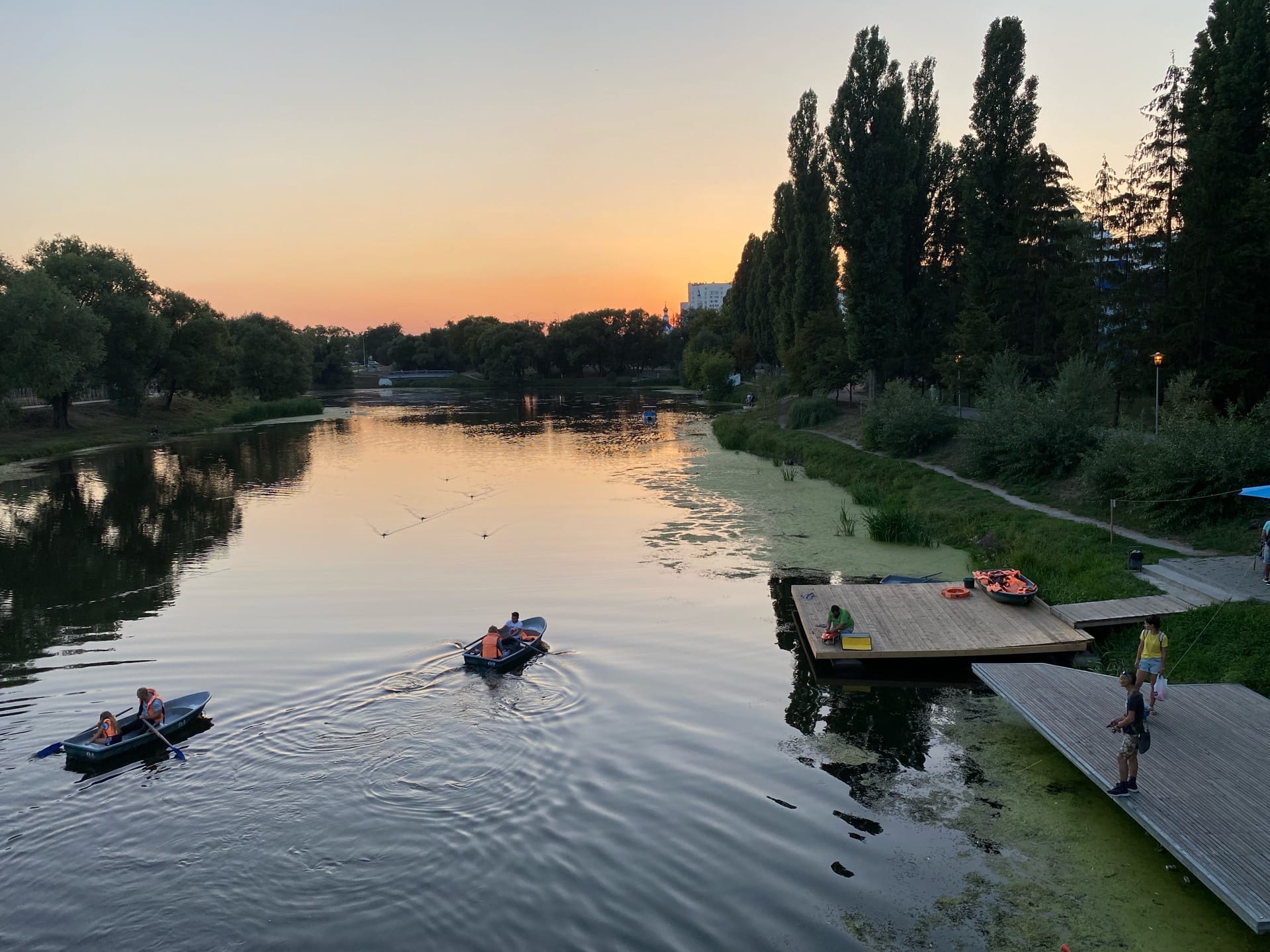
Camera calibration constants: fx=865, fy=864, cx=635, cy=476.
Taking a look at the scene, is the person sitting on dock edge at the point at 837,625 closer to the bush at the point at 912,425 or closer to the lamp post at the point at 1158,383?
the lamp post at the point at 1158,383

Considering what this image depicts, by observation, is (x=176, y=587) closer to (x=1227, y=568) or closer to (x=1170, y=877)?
(x=1170, y=877)

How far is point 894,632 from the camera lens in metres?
18.2

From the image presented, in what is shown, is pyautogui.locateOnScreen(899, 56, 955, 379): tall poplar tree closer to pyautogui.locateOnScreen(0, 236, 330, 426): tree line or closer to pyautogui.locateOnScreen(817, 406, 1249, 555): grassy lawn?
pyautogui.locateOnScreen(817, 406, 1249, 555): grassy lawn

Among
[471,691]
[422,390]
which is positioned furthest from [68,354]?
[422,390]

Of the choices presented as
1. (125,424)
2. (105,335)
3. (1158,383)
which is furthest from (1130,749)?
(125,424)

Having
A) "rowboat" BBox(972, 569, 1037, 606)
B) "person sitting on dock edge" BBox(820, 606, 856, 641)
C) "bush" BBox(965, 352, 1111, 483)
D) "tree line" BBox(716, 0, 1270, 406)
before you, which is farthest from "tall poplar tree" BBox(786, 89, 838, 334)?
"person sitting on dock edge" BBox(820, 606, 856, 641)

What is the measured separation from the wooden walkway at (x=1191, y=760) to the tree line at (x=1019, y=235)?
2070 centimetres

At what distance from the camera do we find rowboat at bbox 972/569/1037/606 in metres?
19.2

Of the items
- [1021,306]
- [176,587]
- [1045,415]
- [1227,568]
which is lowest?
[176,587]

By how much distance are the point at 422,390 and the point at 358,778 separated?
141 metres

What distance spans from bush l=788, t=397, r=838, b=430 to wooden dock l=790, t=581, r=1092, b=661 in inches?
1389

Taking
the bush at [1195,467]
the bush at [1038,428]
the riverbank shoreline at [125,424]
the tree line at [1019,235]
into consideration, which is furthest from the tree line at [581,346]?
the bush at [1195,467]

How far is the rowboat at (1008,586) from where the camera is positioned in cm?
1925

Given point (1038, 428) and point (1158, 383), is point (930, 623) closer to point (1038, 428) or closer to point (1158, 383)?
point (1038, 428)
